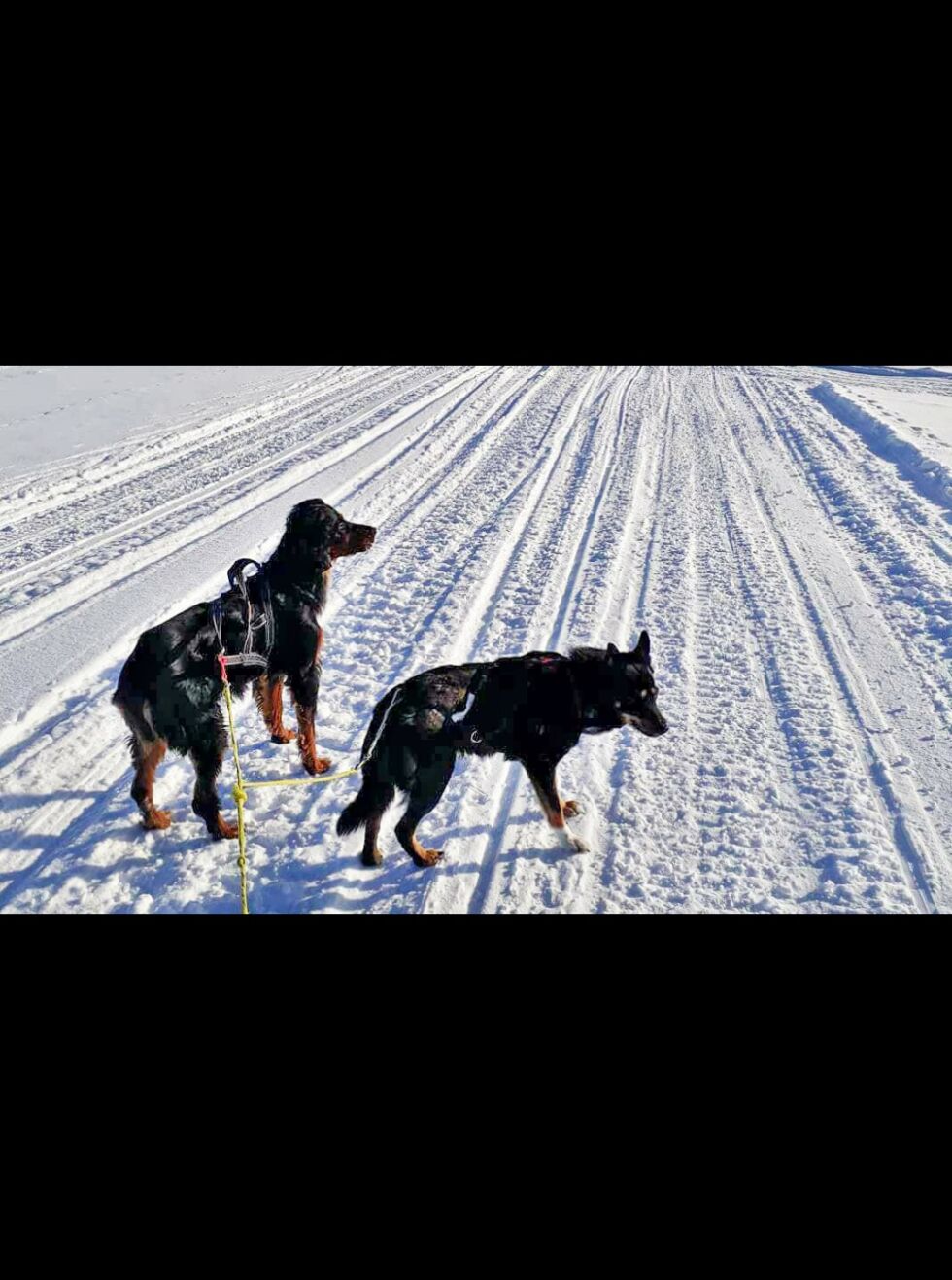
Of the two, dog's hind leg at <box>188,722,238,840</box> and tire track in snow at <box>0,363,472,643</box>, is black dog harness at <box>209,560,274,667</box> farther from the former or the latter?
tire track in snow at <box>0,363,472,643</box>

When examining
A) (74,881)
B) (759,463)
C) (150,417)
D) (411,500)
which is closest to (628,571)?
(411,500)

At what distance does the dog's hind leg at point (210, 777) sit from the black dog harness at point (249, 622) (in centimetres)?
33

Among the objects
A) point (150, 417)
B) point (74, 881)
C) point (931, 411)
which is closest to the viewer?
point (74, 881)

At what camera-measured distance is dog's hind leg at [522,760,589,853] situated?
12.2 ft

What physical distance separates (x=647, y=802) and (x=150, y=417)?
10615 mm

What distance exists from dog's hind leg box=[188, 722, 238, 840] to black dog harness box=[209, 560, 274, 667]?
0.33 metres

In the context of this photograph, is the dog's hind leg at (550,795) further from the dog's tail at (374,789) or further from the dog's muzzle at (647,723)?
the dog's tail at (374,789)

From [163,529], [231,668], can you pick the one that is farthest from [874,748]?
[163,529]

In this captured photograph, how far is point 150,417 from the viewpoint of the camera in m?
11.8

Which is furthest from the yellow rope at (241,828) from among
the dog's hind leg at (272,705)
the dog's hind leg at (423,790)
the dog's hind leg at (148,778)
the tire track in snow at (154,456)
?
the tire track in snow at (154,456)

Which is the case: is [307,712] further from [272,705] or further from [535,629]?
[535,629]

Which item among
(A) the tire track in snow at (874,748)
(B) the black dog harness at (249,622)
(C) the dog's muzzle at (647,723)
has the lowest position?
(A) the tire track in snow at (874,748)

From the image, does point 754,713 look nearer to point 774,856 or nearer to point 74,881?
point 774,856

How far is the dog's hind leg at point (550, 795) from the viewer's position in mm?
3705
